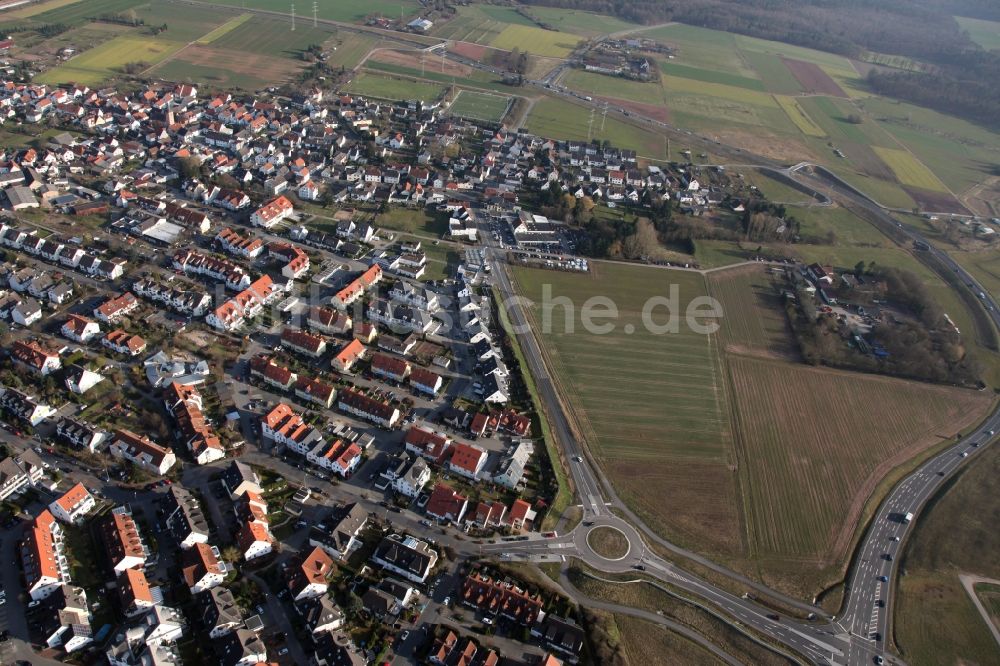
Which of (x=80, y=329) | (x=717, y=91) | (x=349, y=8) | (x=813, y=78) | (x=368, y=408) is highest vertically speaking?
(x=349, y=8)

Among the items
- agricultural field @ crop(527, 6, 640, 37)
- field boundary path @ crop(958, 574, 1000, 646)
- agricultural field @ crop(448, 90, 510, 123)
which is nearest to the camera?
field boundary path @ crop(958, 574, 1000, 646)

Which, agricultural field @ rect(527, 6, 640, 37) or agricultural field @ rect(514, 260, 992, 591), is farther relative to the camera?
agricultural field @ rect(527, 6, 640, 37)

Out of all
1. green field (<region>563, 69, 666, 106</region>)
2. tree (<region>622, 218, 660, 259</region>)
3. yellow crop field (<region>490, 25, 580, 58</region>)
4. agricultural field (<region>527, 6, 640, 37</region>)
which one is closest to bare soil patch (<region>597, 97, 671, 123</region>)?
green field (<region>563, 69, 666, 106</region>)

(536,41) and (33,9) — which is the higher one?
(536,41)

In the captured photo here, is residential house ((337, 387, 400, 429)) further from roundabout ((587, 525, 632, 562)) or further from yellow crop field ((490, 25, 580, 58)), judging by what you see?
yellow crop field ((490, 25, 580, 58))

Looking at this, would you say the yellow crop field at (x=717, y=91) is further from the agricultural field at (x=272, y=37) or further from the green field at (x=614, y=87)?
the agricultural field at (x=272, y=37)

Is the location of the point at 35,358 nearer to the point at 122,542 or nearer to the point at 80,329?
the point at 80,329

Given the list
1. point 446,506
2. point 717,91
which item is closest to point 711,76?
point 717,91
